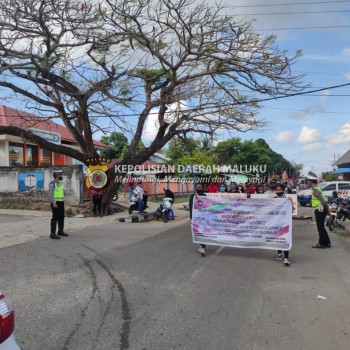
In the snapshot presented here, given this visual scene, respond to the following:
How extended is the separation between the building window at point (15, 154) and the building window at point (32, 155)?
925mm

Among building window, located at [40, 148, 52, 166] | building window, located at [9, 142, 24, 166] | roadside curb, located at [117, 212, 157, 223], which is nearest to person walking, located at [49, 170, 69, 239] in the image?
roadside curb, located at [117, 212, 157, 223]

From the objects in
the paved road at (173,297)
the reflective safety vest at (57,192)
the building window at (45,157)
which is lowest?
the paved road at (173,297)

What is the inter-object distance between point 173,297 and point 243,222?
12.2 feet

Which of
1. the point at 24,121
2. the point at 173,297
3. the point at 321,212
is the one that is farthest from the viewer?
the point at 24,121

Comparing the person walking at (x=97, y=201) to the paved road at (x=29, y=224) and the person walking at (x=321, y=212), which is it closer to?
the paved road at (x=29, y=224)

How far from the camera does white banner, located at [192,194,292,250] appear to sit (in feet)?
29.5

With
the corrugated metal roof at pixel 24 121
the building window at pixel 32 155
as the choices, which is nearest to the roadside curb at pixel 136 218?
the corrugated metal roof at pixel 24 121

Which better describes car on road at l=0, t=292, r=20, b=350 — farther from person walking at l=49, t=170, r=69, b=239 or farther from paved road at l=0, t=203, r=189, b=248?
person walking at l=49, t=170, r=69, b=239

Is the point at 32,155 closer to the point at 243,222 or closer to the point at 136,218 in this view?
the point at 136,218

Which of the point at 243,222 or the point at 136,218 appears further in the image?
the point at 136,218

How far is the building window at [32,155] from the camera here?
1130 inches

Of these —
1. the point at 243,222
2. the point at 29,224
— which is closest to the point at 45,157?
the point at 29,224

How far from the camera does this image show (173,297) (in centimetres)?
609

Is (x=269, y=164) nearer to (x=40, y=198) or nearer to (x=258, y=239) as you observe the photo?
(x=40, y=198)
